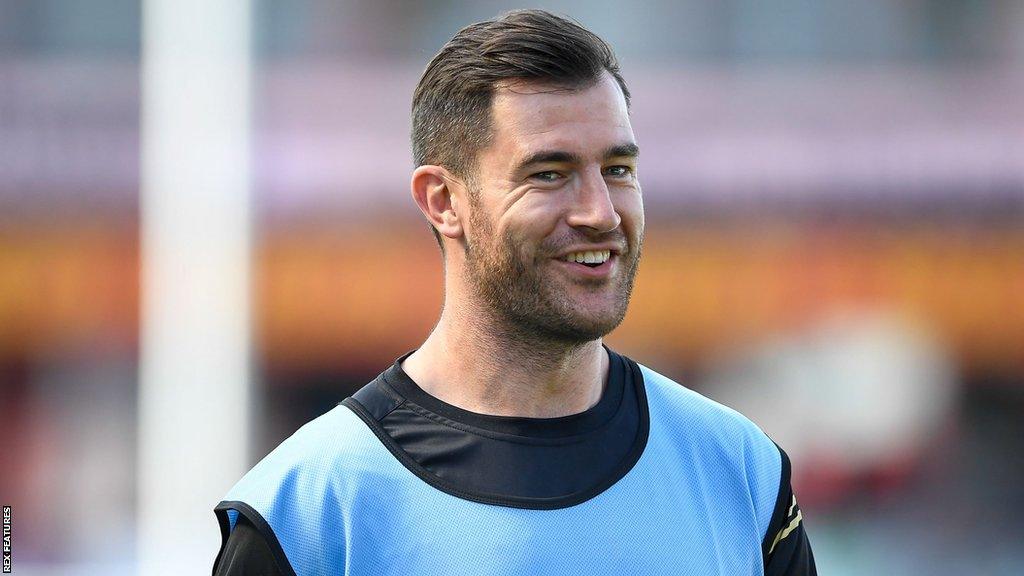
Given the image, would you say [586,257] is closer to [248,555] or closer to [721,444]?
[721,444]

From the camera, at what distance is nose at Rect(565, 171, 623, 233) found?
1745 mm

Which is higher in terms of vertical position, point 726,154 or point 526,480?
point 726,154

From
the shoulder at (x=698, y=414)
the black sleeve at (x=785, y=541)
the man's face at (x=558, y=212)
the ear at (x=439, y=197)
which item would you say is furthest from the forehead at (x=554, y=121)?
the black sleeve at (x=785, y=541)

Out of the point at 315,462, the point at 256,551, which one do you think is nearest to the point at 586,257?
the point at 315,462

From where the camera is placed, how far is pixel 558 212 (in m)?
1.76

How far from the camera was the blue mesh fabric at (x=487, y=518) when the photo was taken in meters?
1.67

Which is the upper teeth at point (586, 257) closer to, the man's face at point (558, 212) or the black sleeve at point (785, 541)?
the man's face at point (558, 212)

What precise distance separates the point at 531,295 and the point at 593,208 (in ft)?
0.54

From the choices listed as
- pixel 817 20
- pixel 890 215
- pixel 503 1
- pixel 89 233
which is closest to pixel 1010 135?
pixel 890 215

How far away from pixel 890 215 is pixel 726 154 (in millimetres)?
772

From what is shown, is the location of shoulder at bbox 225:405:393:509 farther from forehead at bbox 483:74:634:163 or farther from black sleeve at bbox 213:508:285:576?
forehead at bbox 483:74:634:163

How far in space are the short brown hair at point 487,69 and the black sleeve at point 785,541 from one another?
0.72 meters

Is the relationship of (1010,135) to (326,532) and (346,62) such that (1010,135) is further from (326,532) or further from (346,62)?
(326,532)

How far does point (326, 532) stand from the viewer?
1.67 meters
